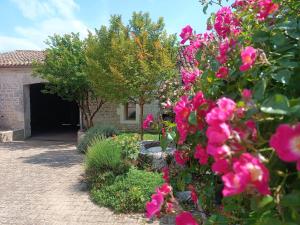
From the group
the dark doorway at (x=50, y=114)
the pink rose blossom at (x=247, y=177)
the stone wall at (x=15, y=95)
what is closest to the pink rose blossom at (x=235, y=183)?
the pink rose blossom at (x=247, y=177)

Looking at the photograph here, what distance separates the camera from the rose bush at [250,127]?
87 cm

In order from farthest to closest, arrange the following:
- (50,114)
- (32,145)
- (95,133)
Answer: (50,114) < (32,145) < (95,133)

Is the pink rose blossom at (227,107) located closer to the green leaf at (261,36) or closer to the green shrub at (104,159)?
the green leaf at (261,36)

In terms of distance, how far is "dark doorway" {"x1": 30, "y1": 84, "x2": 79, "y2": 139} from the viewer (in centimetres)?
1933

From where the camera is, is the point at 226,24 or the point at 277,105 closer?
the point at 277,105

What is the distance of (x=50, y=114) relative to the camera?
22.2 metres

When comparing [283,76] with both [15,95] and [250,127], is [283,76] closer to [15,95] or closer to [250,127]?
[250,127]

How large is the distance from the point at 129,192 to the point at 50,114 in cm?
1719

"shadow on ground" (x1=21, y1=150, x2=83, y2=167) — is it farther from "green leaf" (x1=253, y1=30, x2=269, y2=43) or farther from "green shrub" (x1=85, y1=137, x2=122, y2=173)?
"green leaf" (x1=253, y1=30, x2=269, y2=43)

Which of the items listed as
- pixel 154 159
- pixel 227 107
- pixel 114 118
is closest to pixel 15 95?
pixel 114 118

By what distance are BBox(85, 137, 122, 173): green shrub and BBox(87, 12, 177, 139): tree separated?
9.29ft

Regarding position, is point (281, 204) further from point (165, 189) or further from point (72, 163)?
point (72, 163)

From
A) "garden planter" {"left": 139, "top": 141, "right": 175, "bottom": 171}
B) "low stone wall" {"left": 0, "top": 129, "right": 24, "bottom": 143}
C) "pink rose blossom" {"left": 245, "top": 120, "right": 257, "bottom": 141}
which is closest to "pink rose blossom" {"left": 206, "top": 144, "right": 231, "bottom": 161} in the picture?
"pink rose blossom" {"left": 245, "top": 120, "right": 257, "bottom": 141}

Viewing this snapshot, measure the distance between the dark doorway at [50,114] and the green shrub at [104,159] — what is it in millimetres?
11178
